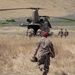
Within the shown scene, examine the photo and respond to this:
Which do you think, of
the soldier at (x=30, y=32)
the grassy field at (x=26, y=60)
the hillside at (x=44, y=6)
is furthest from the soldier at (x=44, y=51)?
the hillside at (x=44, y=6)

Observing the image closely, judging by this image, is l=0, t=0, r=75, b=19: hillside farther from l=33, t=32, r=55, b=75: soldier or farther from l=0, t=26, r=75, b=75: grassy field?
l=33, t=32, r=55, b=75: soldier

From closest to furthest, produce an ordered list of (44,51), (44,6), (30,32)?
(44,51), (30,32), (44,6)

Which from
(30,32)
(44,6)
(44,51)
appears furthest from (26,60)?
(44,6)

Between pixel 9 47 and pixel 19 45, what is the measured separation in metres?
0.63

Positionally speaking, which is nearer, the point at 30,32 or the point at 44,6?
the point at 30,32


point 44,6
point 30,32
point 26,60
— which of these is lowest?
point 44,6

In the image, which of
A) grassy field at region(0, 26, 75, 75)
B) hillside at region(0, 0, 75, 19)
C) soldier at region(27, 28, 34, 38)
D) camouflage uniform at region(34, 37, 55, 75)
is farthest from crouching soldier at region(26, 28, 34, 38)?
hillside at region(0, 0, 75, 19)

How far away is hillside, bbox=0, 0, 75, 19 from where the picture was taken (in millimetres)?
84056

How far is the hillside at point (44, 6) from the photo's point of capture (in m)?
84.1

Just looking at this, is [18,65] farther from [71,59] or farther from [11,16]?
[11,16]

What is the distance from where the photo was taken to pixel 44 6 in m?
94.6

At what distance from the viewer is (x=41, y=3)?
97.9m

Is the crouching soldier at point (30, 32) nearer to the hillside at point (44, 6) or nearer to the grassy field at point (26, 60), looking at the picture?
the grassy field at point (26, 60)

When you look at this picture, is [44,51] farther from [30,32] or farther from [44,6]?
[44,6]
